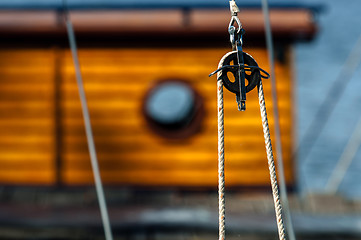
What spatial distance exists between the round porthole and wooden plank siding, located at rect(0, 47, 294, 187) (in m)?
0.08

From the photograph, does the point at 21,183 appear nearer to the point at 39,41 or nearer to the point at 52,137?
the point at 52,137

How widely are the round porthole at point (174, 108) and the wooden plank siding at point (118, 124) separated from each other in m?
0.08

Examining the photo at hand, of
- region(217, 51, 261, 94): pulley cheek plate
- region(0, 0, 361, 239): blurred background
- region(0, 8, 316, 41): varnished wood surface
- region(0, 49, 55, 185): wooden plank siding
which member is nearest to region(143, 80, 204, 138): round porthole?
region(0, 0, 361, 239): blurred background

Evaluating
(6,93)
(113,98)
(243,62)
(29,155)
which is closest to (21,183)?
(29,155)

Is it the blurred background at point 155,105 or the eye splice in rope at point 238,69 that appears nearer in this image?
the eye splice in rope at point 238,69

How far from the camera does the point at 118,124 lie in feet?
19.6

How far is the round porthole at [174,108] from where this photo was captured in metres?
5.84

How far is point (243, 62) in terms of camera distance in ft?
5.50

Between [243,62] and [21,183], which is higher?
[21,183]

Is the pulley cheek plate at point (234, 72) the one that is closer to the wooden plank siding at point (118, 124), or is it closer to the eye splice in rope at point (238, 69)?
the eye splice in rope at point (238, 69)

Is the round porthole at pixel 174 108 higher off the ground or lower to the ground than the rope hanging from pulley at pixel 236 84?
higher

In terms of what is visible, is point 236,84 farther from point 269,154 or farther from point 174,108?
point 174,108

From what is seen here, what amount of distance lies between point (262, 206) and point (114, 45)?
2544 mm

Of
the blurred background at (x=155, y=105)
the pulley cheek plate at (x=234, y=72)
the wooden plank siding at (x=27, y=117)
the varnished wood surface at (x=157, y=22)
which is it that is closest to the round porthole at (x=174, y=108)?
the blurred background at (x=155, y=105)
